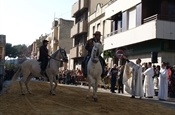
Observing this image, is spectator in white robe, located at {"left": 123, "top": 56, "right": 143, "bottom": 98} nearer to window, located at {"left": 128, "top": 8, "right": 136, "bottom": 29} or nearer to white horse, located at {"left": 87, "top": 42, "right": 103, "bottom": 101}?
white horse, located at {"left": 87, "top": 42, "right": 103, "bottom": 101}

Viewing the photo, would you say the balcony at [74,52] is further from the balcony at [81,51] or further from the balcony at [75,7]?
the balcony at [75,7]

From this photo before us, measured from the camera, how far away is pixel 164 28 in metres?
28.5

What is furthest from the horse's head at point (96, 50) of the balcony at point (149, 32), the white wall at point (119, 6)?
the white wall at point (119, 6)

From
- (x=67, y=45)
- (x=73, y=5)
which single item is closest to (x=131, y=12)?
(x=73, y=5)

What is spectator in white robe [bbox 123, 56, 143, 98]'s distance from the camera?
1914cm

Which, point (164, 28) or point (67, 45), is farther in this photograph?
point (67, 45)

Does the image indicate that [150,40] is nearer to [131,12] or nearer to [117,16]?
[131,12]

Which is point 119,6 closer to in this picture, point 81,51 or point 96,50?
point 81,51

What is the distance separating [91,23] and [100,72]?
125ft

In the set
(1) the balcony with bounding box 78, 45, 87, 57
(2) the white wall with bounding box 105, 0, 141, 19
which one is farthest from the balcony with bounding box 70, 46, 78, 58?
(2) the white wall with bounding box 105, 0, 141, 19

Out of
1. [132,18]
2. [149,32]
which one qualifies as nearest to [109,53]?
[132,18]

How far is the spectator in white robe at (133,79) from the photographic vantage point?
19.1m

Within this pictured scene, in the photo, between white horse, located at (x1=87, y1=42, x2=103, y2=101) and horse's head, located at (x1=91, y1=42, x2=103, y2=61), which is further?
white horse, located at (x1=87, y1=42, x2=103, y2=101)

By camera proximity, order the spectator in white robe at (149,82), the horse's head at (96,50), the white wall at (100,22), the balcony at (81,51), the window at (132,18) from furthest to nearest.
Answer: the balcony at (81,51) < the white wall at (100,22) < the window at (132,18) < the spectator in white robe at (149,82) < the horse's head at (96,50)
